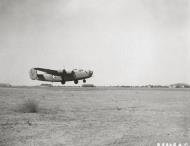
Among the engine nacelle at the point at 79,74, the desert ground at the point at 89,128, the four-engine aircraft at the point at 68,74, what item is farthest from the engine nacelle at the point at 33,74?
the desert ground at the point at 89,128

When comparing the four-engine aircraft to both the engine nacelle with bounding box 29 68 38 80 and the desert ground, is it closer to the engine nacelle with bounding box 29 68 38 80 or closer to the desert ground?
the engine nacelle with bounding box 29 68 38 80

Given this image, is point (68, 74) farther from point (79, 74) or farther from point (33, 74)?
point (33, 74)

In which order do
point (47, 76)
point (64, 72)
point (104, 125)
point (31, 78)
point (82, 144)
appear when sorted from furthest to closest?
point (31, 78) → point (47, 76) → point (64, 72) → point (104, 125) → point (82, 144)

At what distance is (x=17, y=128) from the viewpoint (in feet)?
39.3

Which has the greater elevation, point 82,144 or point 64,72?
point 64,72

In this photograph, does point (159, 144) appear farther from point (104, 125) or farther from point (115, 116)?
point (115, 116)

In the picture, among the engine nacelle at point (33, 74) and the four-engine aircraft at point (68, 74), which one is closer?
the four-engine aircraft at point (68, 74)

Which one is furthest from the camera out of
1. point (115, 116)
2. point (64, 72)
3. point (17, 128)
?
point (64, 72)

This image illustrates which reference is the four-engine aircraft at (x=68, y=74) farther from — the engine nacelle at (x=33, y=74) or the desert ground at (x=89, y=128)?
the desert ground at (x=89, y=128)

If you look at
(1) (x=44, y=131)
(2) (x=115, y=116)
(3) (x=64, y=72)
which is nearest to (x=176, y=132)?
(2) (x=115, y=116)

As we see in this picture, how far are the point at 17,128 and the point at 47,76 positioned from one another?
147 ft

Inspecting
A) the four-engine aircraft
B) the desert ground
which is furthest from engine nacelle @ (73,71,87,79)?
the desert ground

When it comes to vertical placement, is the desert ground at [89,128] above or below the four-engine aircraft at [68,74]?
below

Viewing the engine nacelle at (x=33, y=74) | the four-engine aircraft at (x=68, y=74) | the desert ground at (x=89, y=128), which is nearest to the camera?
the desert ground at (x=89, y=128)
